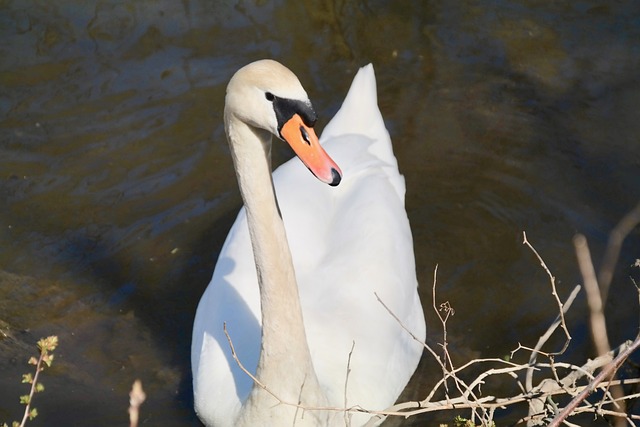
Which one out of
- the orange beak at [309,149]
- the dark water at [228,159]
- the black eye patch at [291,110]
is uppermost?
Result: the black eye patch at [291,110]

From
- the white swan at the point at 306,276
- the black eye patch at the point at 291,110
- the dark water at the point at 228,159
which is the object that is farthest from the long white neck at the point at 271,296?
the dark water at the point at 228,159

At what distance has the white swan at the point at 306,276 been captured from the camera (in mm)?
3635

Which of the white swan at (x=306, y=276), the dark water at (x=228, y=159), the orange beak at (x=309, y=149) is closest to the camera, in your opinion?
the orange beak at (x=309, y=149)

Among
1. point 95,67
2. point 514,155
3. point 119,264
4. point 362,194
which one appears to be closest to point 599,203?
point 514,155

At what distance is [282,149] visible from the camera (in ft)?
22.3

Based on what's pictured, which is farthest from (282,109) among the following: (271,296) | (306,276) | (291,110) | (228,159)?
(228,159)

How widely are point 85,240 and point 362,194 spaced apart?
1.86 meters

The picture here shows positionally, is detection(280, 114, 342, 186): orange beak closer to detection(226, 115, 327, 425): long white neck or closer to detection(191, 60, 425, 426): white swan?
detection(191, 60, 425, 426): white swan

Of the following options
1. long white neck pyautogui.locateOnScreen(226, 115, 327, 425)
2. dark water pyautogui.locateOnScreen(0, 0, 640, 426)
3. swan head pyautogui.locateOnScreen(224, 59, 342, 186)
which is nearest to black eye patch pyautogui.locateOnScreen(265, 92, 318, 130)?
swan head pyautogui.locateOnScreen(224, 59, 342, 186)

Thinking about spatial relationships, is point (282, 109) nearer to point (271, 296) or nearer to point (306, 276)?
point (271, 296)

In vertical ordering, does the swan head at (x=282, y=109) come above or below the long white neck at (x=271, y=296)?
above

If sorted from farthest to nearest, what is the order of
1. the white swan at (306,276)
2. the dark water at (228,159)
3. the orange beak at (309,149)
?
the dark water at (228,159)
the white swan at (306,276)
the orange beak at (309,149)

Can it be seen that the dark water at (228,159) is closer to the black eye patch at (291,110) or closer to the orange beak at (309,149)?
the orange beak at (309,149)

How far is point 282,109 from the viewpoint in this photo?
11.3 ft
